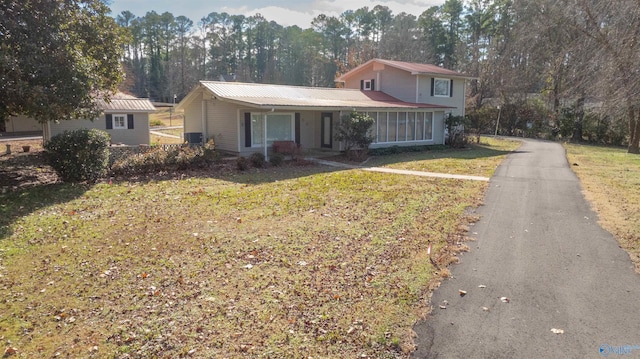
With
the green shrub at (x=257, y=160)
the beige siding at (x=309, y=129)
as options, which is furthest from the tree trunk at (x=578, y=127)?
the green shrub at (x=257, y=160)

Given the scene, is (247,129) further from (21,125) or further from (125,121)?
(21,125)

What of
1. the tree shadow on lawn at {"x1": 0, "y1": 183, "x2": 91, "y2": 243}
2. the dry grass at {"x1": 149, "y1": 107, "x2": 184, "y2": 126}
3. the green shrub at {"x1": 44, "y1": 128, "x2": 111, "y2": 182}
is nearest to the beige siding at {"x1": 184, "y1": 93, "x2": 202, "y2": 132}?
the green shrub at {"x1": 44, "y1": 128, "x2": 111, "y2": 182}

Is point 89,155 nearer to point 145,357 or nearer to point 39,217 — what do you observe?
point 39,217

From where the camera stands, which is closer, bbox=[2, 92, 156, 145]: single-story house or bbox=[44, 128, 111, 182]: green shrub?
bbox=[44, 128, 111, 182]: green shrub

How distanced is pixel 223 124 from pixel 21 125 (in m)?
20.9

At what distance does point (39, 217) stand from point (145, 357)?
6.50 m

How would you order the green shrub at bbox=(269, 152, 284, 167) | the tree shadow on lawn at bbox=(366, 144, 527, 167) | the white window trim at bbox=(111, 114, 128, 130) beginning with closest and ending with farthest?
the green shrub at bbox=(269, 152, 284, 167) < the tree shadow on lawn at bbox=(366, 144, 527, 167) < the white window trim at bbox=(111, 114, 128, 130)

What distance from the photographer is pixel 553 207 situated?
32.5ft

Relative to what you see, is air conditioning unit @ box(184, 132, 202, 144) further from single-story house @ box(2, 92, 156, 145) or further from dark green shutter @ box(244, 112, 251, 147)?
single-story house @ box(2, 92, 156, 145)

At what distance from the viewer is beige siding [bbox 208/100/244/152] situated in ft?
63.7

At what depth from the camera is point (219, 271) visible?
597 centimetres

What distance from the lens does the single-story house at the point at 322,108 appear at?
19250mm

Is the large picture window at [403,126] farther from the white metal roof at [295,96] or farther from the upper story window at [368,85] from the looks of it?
the upper story window at [368,85]

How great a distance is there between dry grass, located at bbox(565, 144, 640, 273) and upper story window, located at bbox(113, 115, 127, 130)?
76.7 ft
